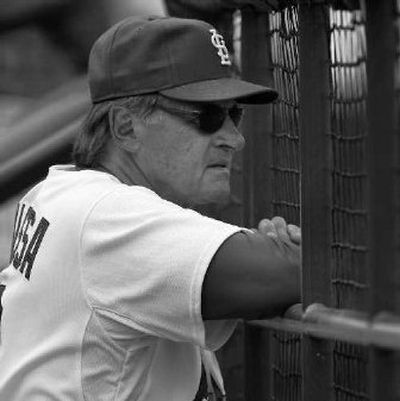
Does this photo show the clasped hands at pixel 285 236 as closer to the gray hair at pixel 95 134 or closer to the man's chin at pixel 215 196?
the man's chin at pixel 215 196

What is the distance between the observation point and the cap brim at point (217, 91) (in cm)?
287

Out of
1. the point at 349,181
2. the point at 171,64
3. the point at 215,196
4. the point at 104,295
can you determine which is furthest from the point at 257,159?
the point at 349,181

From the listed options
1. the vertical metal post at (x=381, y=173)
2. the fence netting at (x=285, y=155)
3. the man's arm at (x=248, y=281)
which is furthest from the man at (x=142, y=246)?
the vertical metal post at (x=381, y=173)

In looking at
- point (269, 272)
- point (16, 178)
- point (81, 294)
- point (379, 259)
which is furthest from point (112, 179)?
point (16, 178)

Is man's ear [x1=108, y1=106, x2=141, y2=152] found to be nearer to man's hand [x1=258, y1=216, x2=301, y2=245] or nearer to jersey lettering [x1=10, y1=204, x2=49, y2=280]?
jersey lettering [x1=10, y1=204, x2=49, y2=280]

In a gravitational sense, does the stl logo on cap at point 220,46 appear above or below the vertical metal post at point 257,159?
above

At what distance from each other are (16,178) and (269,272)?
1.81 meters

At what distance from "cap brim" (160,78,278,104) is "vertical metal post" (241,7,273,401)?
38 cm

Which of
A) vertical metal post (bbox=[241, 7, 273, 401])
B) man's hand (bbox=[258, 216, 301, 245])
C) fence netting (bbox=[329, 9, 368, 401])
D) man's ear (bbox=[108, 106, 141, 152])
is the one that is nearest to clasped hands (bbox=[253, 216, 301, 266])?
man's hand (bbox=[258, 216, 301, 245])

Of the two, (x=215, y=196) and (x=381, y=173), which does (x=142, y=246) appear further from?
(x=381, y=173)

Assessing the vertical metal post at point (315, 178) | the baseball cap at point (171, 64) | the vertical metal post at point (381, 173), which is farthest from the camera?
the baseball cap at point (171, 64)

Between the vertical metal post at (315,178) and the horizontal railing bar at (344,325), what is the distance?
0.14 ft

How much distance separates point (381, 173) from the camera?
204 cm

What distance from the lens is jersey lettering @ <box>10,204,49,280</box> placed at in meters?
2.87
